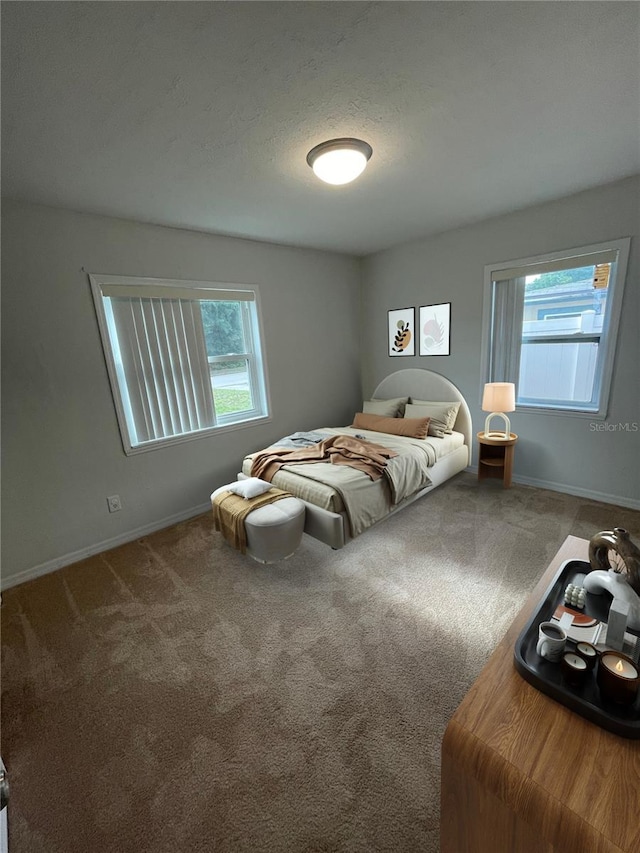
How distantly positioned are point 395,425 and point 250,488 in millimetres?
1742

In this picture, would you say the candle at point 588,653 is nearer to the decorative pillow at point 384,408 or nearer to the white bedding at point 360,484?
the white bedding at point 360,484

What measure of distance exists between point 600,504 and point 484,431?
1.12m

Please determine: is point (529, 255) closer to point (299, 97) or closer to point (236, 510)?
point (299, 97)

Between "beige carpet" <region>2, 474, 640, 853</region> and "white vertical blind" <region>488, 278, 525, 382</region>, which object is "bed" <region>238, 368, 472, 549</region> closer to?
"beige carpet" <region>2, 474, 640, 853</region>

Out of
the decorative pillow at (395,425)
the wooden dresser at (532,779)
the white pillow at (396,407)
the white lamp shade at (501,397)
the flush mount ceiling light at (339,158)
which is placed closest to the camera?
the wooden dresser at (532,779)

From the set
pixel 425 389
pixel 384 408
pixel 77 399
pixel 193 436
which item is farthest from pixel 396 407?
pixel 77 399

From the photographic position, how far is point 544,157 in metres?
2.07

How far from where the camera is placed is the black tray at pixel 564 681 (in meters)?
0.84

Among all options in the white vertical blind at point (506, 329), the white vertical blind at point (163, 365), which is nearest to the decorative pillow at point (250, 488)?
the white vertical blind at point (163, 365)

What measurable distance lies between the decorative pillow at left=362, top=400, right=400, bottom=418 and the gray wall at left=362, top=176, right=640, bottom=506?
525 mm

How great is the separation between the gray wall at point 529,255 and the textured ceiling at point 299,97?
36cm

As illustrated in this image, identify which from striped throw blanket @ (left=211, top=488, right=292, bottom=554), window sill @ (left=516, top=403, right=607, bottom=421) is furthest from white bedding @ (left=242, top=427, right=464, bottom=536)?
window sill @ (left=516, top=403, right=607, bottom=421)

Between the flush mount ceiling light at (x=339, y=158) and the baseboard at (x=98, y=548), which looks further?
the baseboard at (x=98, y=548)

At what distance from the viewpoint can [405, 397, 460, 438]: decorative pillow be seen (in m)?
3.57
